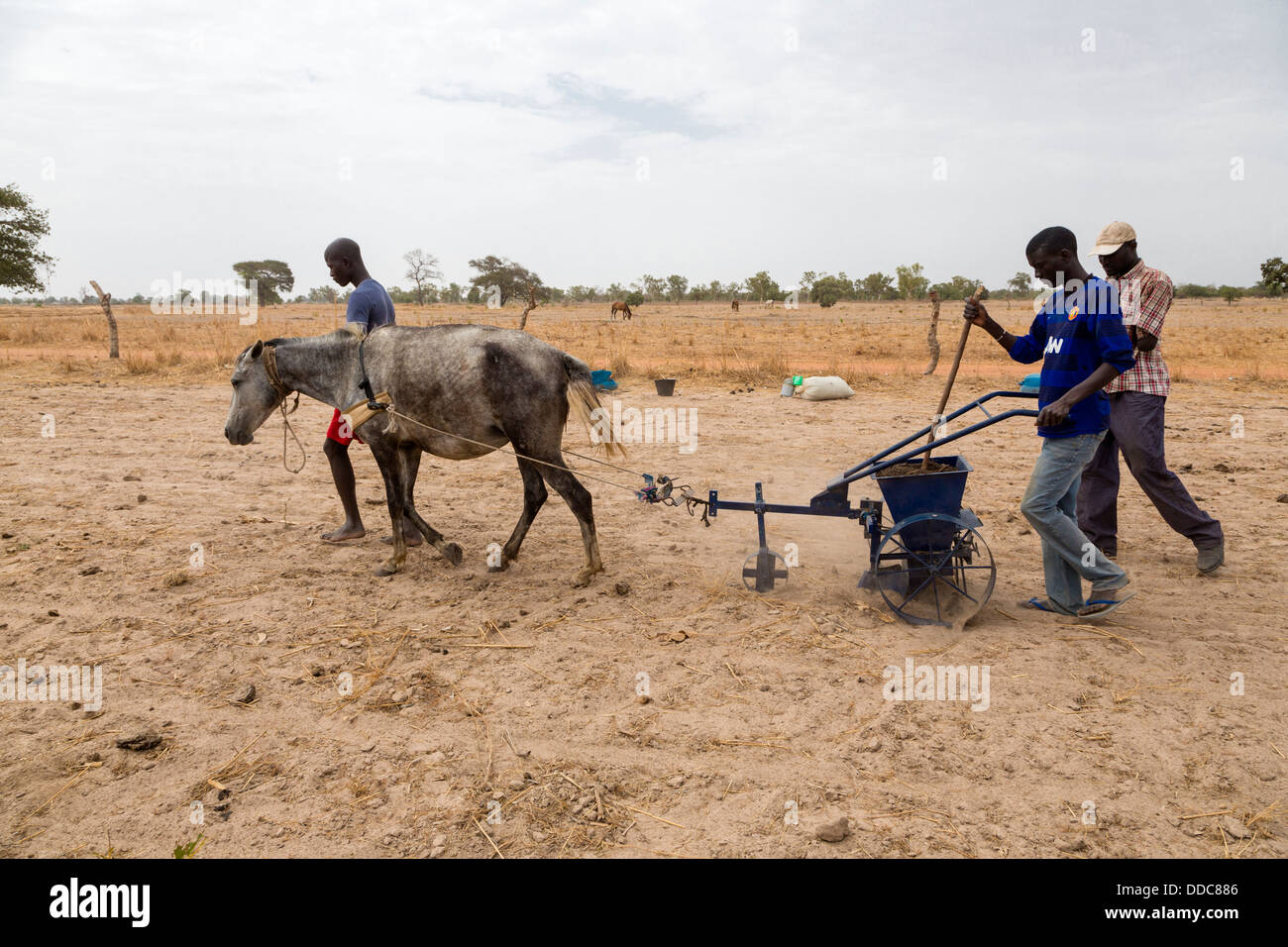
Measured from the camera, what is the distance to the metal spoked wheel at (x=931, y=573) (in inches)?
177

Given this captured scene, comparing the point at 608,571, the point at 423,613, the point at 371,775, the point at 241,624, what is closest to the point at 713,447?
the point at 608,571

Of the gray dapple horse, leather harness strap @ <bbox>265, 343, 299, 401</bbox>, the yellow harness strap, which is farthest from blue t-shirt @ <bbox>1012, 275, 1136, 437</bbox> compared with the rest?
leather harness strap @ <bbox>265, 343, 299, 401</bbox>

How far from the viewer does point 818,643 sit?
4367 millimetres

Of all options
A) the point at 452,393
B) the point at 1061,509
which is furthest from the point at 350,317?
the point at 1061,509

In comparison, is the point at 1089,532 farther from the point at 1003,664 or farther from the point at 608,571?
the point at 608,571

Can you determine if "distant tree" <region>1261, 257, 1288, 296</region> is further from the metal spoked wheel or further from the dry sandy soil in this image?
the metal spoked wheel

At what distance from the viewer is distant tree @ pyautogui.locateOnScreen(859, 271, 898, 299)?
61469 millimetres

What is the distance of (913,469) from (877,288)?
62.6 m

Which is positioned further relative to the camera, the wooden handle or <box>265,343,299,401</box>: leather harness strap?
<box>265,343,299,401</box>: leather harness strap

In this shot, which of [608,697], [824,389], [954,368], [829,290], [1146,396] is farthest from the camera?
[829,290]

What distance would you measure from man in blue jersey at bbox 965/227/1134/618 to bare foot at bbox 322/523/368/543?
486 cm

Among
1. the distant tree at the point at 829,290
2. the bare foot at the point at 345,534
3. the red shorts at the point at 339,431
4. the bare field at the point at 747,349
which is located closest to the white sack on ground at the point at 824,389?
the bare field at the point at 747,349

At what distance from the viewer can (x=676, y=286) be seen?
71.0 m

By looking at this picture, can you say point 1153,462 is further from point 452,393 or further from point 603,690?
point 452,393
